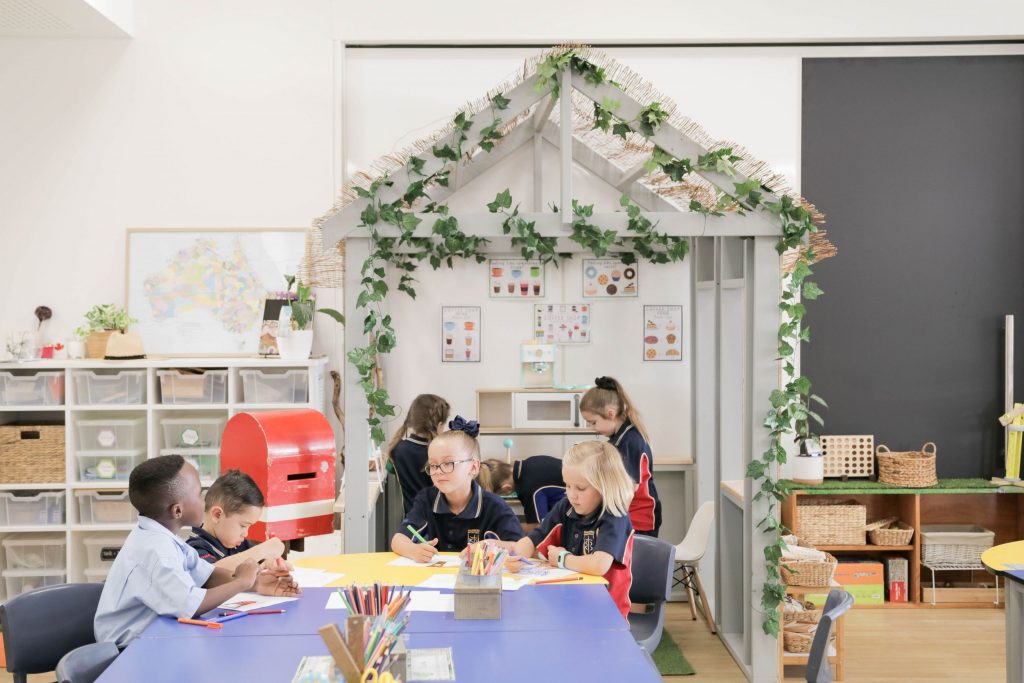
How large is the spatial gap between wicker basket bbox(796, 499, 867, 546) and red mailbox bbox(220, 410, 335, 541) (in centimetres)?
303

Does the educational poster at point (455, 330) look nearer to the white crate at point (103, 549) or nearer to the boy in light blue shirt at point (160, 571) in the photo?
the white crate at point (103, 549)

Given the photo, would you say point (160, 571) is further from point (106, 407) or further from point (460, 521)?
point (106, 407)

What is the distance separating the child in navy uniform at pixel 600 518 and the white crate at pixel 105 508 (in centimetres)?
275

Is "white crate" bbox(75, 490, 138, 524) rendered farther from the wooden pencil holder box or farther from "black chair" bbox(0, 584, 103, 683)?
the wooden pencil holder box

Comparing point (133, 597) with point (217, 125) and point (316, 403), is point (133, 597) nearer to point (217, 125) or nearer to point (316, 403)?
point (316, 403)

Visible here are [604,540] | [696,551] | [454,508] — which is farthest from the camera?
[696,551]

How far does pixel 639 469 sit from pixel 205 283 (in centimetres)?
294

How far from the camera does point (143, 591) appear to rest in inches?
104

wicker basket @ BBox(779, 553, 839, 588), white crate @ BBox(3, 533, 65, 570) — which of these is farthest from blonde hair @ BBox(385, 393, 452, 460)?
white crate @ BBox(3, 533, 65, 570)

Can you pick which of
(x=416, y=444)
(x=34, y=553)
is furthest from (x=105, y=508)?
(x=416, y=444)

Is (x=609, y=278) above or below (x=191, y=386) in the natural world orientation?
above

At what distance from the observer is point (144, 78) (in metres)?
5.44

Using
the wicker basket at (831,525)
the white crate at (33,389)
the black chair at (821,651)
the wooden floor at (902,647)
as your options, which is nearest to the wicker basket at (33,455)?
the white crate at (33,389)

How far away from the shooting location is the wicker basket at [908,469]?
5355 millimetres
